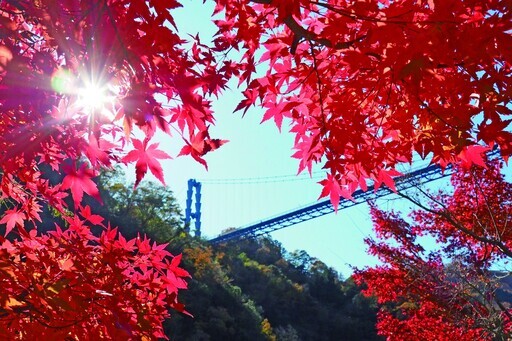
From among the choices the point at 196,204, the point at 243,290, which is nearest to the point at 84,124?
the point at 243,290

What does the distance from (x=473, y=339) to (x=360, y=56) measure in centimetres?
704

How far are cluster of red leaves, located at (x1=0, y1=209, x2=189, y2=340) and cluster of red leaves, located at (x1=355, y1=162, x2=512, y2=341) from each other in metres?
4.59

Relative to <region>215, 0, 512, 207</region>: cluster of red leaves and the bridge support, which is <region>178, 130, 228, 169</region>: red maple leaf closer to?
<region>215, 0, 512, 207</region>: cluster of red leaves

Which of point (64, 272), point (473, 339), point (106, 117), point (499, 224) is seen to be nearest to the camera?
point (106, 117)

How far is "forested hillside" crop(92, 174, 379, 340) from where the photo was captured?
13055 mm

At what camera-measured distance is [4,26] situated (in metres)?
1.35

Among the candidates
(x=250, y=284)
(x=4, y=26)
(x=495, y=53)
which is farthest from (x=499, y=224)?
(x=250, y=284)

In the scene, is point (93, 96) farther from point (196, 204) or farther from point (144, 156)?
point (196, 204)

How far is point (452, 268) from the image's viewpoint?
6695 millimetres

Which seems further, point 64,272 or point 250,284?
point 250,284

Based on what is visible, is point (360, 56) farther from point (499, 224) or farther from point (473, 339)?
point (473, 339)

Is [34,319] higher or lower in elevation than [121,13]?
lower

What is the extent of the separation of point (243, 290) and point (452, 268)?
1404 centimetres

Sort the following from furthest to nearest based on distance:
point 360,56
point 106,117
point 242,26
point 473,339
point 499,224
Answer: point 473,339, point 499,224, point 242,26, point 106,117, point 360,56
